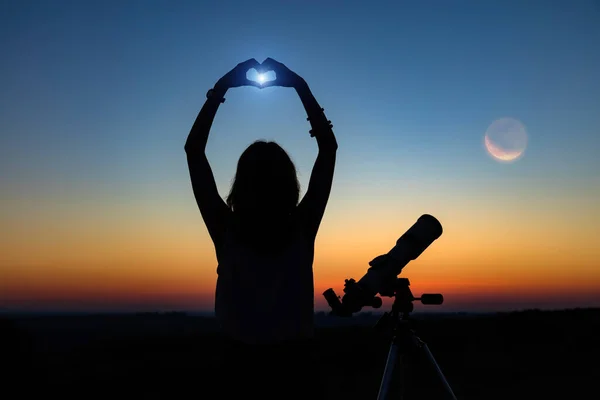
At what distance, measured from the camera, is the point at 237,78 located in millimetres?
2945

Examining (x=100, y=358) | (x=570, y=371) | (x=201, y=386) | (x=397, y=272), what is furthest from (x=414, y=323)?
(x=100, y=358)

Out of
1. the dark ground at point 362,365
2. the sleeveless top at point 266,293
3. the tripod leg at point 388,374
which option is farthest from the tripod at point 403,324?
the dark ground at point 362,365

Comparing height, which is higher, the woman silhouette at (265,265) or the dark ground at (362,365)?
the woman silhouette at (265,265)

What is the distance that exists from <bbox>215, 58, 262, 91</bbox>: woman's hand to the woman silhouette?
48 cm

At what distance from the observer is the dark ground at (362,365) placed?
10859 millimetres

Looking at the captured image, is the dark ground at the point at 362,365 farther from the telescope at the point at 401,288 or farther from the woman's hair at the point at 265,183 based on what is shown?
the woman's hair at the point at 265,183

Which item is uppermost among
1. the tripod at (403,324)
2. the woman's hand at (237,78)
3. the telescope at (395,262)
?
the woman's hand at (237,78)

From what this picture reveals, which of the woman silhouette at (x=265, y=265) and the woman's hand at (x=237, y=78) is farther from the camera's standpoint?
the woman's hand at (x=237, y=78)

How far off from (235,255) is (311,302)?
1.27 feet

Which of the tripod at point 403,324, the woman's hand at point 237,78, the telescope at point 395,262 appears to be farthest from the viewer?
the tripod at point 403,324

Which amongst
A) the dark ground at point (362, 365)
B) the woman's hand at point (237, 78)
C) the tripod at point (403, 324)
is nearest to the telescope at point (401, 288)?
the tripod at point (403, 324)

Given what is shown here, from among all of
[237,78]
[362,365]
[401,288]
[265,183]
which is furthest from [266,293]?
[362,365]

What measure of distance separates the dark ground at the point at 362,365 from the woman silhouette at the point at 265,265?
7846 millimetres

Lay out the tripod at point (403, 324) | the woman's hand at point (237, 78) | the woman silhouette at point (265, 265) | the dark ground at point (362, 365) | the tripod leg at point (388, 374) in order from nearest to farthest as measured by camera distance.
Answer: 1. the woman silhouette at point (265, 265)
2. the woman's hand at point (237, 78)
3. the tripod leg at point (388, 374)
4. the tripod at point (403, 324)
5. the dark ground at point (362, 365)
